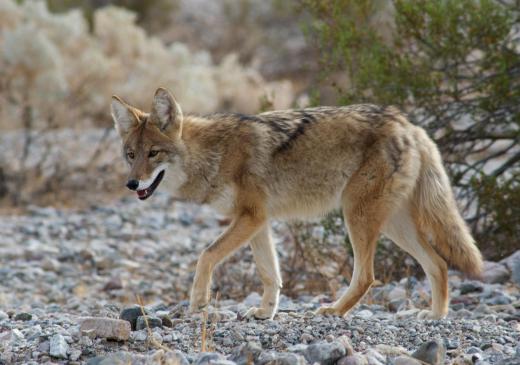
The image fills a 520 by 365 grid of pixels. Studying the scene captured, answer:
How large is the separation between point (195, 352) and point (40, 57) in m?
10.6

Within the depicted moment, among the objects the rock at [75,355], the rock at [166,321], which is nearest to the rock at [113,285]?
the rock at [166,321]

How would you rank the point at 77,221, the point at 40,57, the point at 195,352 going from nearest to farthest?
the point at 195,352 < the point at 77,221 < the point at 40,57

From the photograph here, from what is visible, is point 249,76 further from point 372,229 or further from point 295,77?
point 372,229

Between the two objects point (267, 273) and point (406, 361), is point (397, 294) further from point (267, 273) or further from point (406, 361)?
point (406, 361)

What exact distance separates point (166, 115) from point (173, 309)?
1408 mm

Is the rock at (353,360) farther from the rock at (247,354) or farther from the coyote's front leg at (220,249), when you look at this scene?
the coyote's front leg at (220,249)

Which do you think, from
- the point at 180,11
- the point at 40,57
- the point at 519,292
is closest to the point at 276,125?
the point at 519,292

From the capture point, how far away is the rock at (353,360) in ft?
14.6

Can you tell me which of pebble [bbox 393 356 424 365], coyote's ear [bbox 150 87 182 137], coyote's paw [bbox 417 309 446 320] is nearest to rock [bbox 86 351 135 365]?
pebble [bbox 393 356 424 365]

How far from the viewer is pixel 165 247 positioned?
11141mm

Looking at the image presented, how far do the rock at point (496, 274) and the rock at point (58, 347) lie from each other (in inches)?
164

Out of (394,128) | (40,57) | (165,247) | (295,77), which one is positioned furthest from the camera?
(295,77)

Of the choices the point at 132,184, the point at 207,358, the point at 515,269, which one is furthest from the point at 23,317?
the point at 515,269

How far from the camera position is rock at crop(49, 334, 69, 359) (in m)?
4.75
